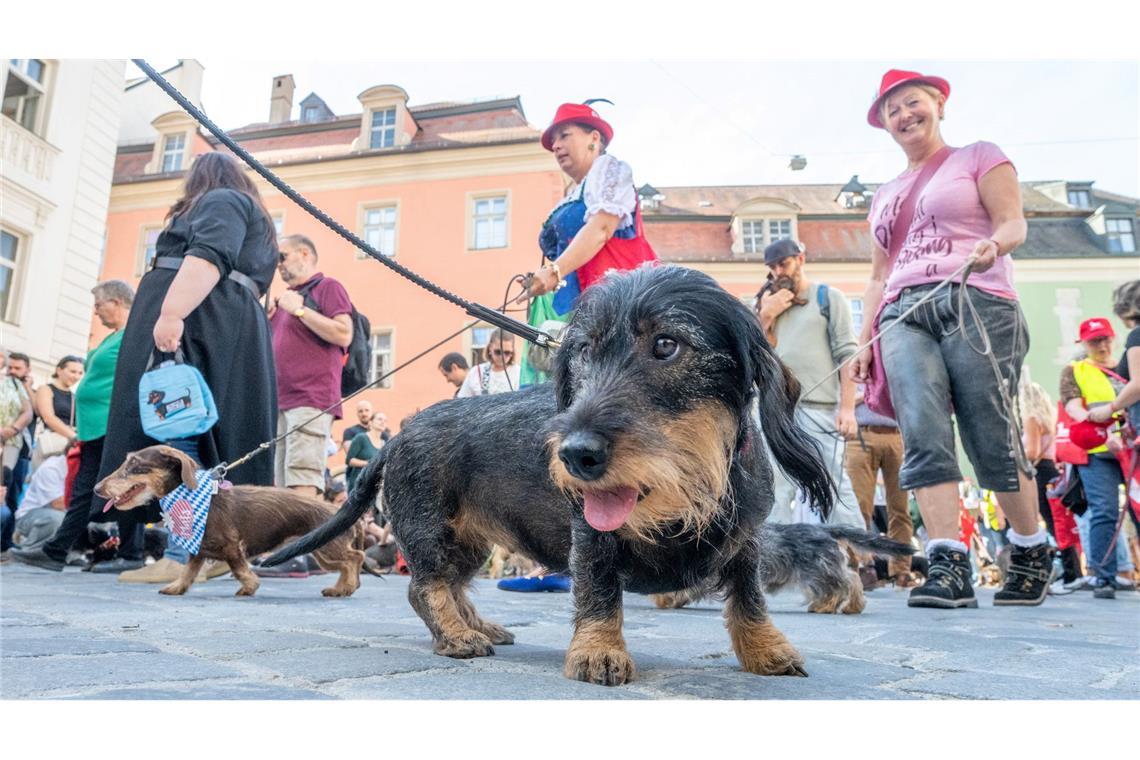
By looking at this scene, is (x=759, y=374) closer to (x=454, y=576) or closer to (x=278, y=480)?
(x=454, y=576)

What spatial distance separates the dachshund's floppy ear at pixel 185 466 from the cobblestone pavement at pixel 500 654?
0.64 metres

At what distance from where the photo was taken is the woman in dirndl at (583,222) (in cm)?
376

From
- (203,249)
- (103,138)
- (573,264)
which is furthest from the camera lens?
(103,138)

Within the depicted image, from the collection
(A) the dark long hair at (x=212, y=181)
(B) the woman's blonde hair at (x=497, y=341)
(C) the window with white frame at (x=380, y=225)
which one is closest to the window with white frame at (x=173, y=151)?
(C) the window with white frame at (x=380, y=225)

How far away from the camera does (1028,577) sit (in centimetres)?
462

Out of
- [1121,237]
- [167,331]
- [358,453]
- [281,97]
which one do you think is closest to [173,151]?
[358,453]

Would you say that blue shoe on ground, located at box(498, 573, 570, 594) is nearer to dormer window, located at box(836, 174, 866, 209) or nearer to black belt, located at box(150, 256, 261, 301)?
black belt, located at box(150, 256, 261, 301)

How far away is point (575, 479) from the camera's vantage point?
1705 millimetres

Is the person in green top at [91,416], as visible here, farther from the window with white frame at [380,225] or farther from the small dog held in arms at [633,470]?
the small dog held in arms at [633,470]

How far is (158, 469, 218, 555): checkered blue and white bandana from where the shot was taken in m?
4.43

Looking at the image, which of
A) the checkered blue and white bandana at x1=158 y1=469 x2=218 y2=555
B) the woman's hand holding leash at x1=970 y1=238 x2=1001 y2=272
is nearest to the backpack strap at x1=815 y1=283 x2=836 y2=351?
the woman's hand holding leash at x1=970 y1=238 x2=1001 y2=272

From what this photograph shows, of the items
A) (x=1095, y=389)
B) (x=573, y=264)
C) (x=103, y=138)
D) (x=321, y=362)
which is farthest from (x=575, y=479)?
(x=103, y=138)

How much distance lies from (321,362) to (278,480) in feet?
3.46

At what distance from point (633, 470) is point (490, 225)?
827 centimetres
